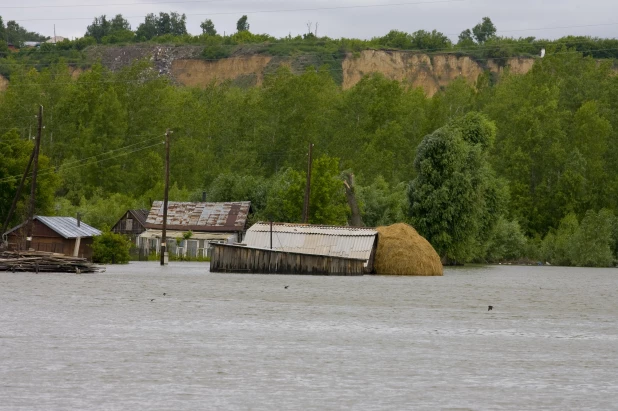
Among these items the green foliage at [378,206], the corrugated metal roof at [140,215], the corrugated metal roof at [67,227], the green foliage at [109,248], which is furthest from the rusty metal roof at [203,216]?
the corrugated metal roof at [67,227]

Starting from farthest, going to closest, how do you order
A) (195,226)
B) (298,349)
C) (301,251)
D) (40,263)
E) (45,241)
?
(195,226)
(45,241)
(301,251)
(40,263)
(298,349)

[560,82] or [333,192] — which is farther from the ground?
[560,82]

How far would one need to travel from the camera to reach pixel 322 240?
71812 mm

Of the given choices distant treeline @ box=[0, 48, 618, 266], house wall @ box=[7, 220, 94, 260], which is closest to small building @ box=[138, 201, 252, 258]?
distant treeline @ box=[0, 48, 618, 266]

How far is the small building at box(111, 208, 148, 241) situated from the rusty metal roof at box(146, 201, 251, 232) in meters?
2.21

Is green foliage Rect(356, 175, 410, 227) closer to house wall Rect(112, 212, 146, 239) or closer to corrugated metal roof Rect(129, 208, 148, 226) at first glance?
corrugated metal roof Rect(129, 208, 148, 226)

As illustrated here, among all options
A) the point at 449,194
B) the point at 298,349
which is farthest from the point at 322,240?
the point at 298,349

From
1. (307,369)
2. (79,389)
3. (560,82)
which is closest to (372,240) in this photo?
(307,369)

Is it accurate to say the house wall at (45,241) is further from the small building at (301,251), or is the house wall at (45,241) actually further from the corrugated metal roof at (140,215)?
the corrugated metal roof at (140,215)

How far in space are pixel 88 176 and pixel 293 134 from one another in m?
22.9

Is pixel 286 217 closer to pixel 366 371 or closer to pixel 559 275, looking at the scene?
pixel 559 275

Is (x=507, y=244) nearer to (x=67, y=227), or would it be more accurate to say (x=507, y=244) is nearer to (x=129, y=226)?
(x=129, y=226)

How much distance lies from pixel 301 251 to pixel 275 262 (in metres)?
→ 3.56

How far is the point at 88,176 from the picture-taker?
425ft
